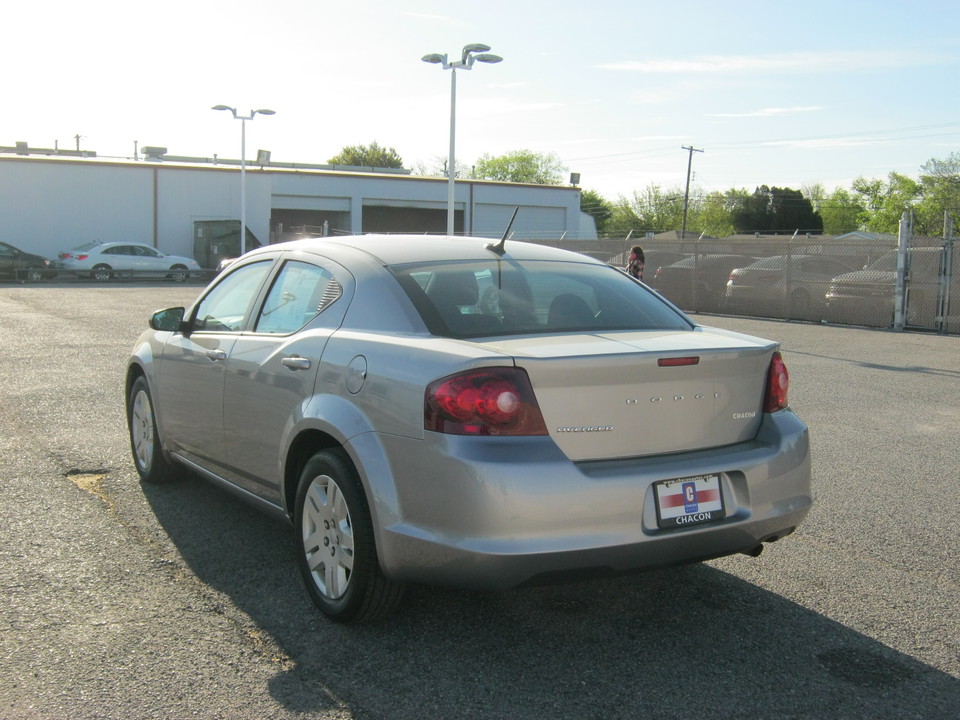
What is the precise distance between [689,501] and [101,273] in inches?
1449

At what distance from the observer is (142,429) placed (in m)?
6.12

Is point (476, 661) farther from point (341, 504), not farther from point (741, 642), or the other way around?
point (741, 642)

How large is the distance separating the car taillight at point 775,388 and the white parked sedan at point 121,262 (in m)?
36.1

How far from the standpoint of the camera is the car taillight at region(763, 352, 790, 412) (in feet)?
13.0

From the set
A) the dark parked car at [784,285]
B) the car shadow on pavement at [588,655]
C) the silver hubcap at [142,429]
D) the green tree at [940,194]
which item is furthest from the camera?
the green tree at [940,194]

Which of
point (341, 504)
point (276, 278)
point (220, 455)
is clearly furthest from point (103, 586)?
point (276, 278)

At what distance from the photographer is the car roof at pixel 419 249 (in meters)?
4.37

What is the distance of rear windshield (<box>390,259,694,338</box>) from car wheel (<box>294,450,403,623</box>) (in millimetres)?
683

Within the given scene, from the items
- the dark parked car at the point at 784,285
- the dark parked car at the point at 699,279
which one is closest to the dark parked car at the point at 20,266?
the dark parked car at the point at 699,279

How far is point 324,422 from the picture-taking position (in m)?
3.83

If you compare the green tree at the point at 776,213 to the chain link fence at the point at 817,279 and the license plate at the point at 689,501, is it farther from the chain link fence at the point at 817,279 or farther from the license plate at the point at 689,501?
the license plate at the point at 689,501

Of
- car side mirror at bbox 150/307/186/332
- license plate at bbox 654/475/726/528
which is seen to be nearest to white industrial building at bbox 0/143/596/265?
car side mirror at bbox 150/307/186/332

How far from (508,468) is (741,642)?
1205mm

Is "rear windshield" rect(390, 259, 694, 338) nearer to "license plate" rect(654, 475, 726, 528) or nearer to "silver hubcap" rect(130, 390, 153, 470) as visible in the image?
"license plate" rect(654, 475, 726, 528)
